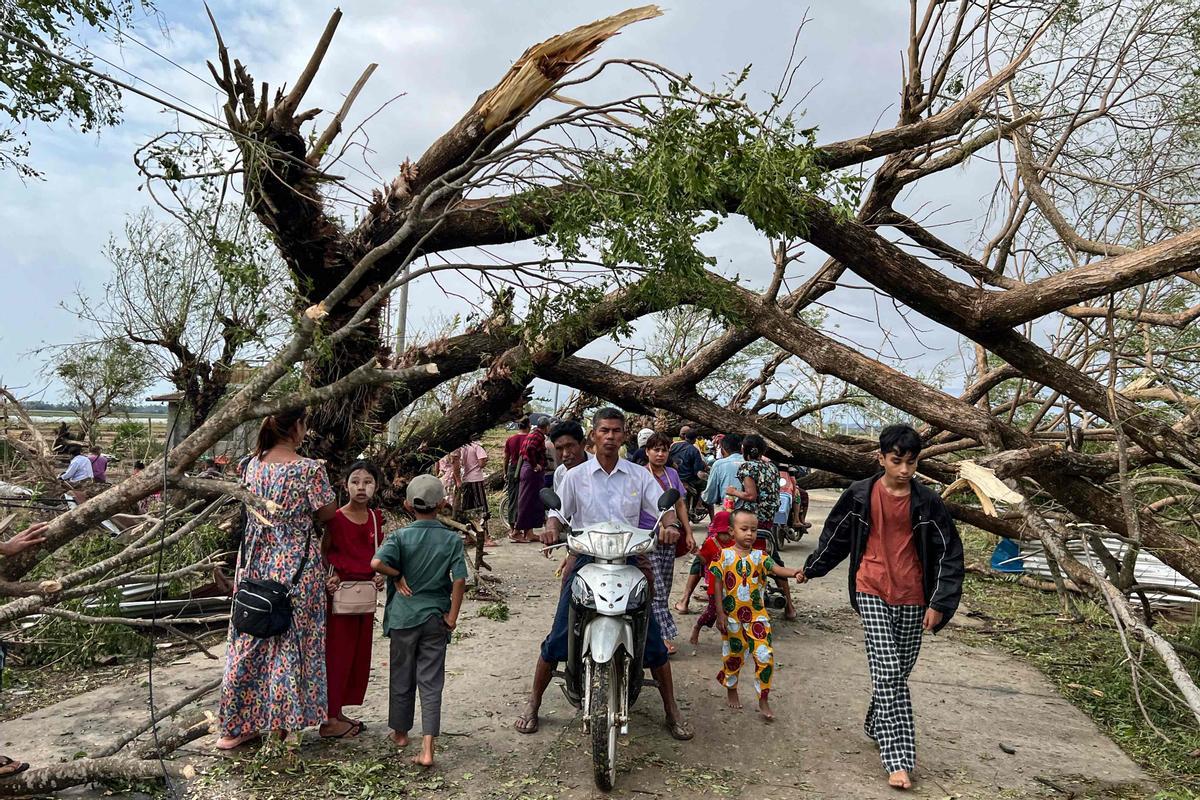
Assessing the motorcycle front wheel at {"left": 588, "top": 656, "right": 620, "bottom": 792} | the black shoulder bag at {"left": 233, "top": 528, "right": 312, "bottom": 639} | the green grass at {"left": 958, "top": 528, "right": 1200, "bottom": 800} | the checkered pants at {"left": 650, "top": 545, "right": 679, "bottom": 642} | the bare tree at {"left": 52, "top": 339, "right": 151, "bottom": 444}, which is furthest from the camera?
the bare tree at {"left": 52, "top": 339, "right": 151, "bottom": 444}

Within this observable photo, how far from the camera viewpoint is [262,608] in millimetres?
4031

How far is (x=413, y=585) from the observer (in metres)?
4.34

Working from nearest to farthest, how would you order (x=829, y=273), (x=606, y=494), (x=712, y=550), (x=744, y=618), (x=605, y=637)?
(x=605, y=637)
(x=606, y=494)
(x=744, y=618)
(x=712, y=550)
(x=829, y=273)

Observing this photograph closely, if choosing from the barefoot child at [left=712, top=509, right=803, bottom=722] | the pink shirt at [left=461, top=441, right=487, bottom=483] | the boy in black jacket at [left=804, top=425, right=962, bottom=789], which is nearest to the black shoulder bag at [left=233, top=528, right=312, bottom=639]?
the barefoot child at [left=712, top=509, right=803, bottom=722]

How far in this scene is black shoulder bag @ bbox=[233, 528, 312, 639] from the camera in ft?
13.2

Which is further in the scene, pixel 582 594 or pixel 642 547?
pixel 642 547

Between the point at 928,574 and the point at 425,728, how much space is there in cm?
271

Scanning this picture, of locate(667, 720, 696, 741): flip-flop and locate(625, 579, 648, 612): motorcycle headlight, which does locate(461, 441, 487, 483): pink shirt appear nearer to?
locate(667, 720, 696, 741): flip-flop

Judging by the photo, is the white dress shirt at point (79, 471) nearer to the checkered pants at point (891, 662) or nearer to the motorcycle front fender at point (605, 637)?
the motorcycle front fender at point (605, 637)

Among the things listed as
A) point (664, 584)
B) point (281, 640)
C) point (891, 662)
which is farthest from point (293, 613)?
point (891, 662)

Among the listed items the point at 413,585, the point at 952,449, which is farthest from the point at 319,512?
the point at 952,449

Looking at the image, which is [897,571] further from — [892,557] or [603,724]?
[603,724]

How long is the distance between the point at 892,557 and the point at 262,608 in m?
3.23

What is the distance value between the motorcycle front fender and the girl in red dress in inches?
51.3
